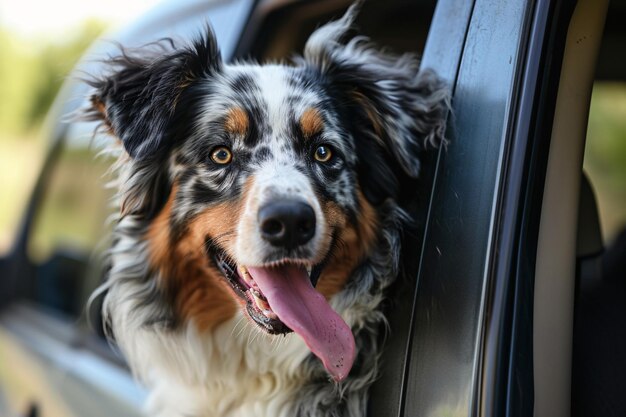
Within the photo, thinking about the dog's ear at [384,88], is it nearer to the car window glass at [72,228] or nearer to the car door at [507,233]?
the car door at [507,233]

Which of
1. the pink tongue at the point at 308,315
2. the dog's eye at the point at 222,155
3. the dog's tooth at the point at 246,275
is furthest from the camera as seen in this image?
the dog's eye at the point at 222,155

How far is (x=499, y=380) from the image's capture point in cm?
156

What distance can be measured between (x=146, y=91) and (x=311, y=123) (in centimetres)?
53

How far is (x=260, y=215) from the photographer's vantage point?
2062 millimetres

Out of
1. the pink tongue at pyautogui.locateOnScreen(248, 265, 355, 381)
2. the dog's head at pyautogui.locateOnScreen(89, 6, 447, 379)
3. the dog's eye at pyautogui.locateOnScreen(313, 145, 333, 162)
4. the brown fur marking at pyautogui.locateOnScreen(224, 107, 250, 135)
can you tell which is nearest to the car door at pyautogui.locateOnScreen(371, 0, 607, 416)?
the pink tongue at pyautogui.locateOnScreen(248, 265, 355, 381)

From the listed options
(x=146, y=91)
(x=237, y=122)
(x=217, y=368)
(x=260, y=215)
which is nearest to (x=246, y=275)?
(x=260, y=215)

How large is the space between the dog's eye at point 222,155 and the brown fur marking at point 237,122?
0.06 meters

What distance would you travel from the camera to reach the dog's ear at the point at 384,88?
7.11 feet

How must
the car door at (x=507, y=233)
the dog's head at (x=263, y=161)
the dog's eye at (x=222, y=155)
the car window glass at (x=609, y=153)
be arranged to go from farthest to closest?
the car window glass at (x=609, y=153), the dog's eye at (x=222, y=155), the dog's head at (x=263, y=161), the car door at (x=507, y=233)

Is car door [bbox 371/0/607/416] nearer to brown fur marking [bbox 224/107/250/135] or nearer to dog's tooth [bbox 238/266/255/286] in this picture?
dog's tooth [bbox 238/266/255/286]

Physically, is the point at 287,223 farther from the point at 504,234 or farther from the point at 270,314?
the point at 504,234

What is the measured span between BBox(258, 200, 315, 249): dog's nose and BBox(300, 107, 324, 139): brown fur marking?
1.18ft

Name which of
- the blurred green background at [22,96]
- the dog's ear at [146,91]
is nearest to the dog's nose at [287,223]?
the dog's ear at [146,91]

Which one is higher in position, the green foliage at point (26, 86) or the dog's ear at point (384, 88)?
the green foliage at point (26, 86)
